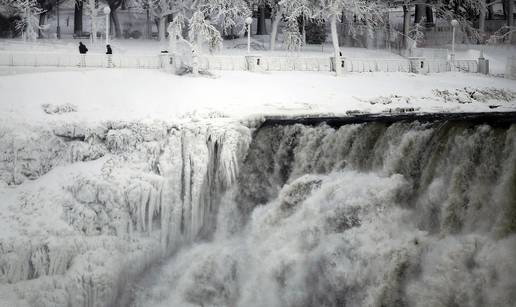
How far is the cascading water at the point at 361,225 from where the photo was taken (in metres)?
11.4

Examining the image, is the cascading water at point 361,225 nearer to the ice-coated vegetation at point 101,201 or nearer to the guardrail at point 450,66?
the ice-coated vegetation at point 101,201

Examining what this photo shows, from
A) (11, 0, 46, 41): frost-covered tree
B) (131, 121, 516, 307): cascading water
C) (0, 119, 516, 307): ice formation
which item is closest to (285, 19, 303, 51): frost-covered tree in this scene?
(11, 0, 46, 41): frost-covered tree

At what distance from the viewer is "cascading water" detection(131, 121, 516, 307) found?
449 inches

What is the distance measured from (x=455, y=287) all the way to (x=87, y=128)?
11.7 m

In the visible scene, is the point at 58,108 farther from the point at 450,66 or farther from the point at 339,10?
the point at 450,66

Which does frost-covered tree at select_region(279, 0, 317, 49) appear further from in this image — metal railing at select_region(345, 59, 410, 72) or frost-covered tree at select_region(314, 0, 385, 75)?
metal railing at select_region(345, 59, 410, 72)

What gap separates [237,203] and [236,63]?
12.5m

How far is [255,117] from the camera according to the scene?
20312 mm

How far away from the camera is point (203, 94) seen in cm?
2442

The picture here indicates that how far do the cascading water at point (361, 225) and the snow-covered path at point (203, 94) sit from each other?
3.67m

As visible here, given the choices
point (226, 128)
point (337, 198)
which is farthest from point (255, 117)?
point (337, 198)

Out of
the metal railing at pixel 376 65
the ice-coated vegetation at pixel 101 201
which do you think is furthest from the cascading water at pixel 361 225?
the metal railing at pixel 376 65

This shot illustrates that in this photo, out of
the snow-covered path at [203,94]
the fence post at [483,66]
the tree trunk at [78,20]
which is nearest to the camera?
the snow-covered path at [203,94]

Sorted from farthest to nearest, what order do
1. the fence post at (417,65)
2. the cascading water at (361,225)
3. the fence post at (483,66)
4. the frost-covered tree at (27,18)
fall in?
the frost-covered tree at (27,18) → the fence post at (417,65) → the fence post at (483,66) → the cascading water at (361,225)
